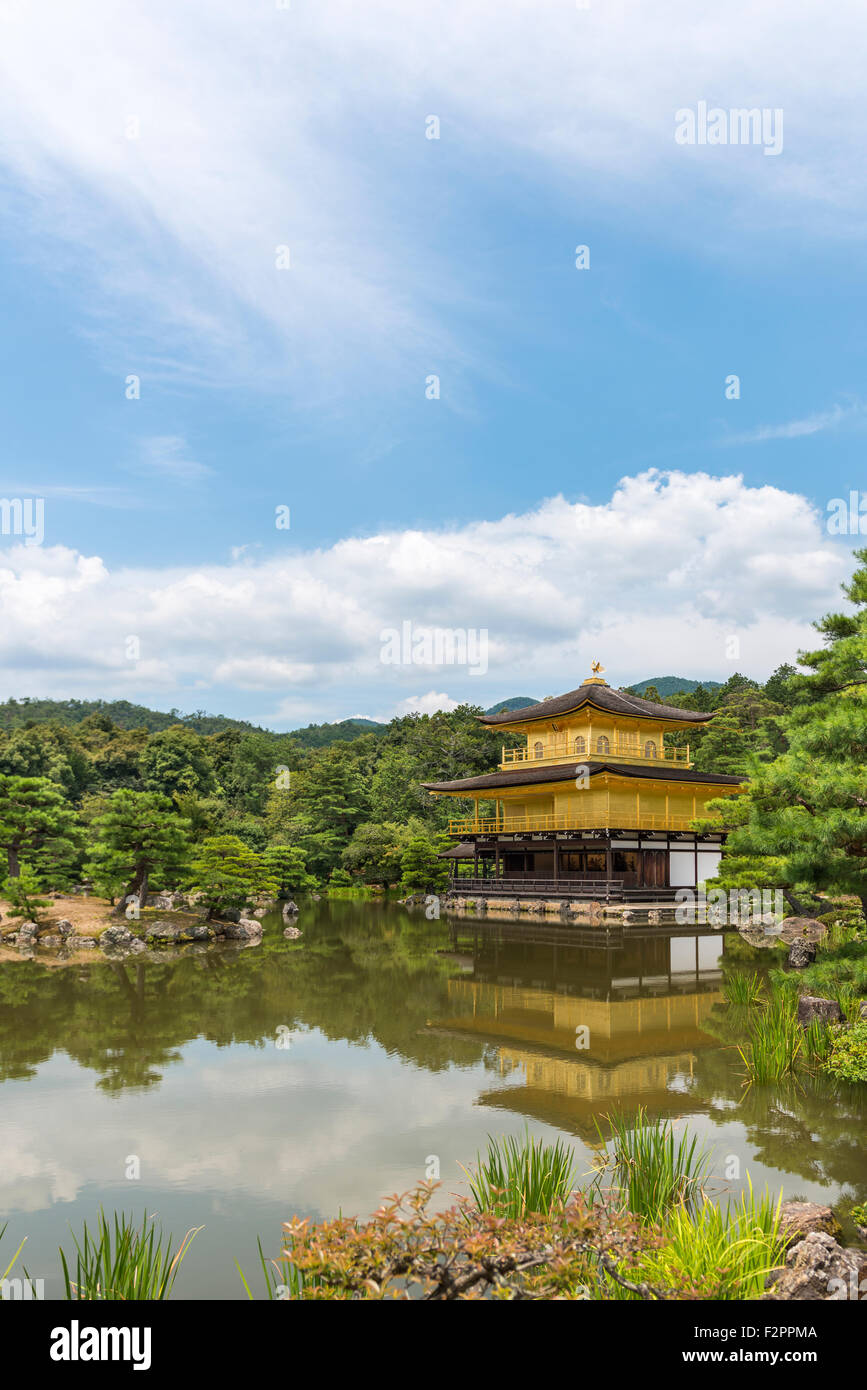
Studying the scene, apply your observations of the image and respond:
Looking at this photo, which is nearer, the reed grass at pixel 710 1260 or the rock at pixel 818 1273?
the reed grass at pixel 710 1260

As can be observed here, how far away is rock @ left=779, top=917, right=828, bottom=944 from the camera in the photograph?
Answer: 19.3 metres

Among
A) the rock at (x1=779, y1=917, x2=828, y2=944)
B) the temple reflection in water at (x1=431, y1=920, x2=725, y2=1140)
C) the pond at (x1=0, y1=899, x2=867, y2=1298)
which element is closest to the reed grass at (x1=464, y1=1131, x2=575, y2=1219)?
the pond at (x1=0, y1=899, x2=867, y2=1298)

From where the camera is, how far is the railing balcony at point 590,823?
30.5 m

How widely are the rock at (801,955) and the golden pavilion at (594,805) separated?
1028 cm

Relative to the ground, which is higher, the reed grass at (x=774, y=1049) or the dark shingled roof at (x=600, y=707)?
the dark shingled roof at (x=600, y=707)

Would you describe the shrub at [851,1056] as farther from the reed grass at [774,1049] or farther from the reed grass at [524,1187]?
the reed grass at [524,1187]

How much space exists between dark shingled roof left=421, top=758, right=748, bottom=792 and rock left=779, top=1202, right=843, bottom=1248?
2451 cm

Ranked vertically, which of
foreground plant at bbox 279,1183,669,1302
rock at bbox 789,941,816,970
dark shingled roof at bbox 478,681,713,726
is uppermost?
dark shingled roof at bbox 478,681,713,726

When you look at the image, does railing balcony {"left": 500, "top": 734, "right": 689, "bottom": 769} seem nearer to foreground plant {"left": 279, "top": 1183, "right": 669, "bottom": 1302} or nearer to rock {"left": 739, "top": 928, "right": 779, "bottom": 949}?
rock {"left": 739, "top": 928, "right": 779, "bottom": 949}

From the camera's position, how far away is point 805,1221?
201 inches

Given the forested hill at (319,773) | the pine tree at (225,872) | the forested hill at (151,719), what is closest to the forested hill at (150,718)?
the forested hill at (151,719)

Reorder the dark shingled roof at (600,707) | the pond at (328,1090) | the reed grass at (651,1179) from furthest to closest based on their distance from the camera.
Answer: the dark shingled roof at (600,707) → the pond at (328,1090) → the reed grass at (651,1179)

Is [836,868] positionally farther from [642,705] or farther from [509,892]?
[642,705]

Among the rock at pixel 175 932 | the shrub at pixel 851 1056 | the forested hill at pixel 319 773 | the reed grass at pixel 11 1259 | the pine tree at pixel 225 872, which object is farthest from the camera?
the forested hill at pixel 319 773
